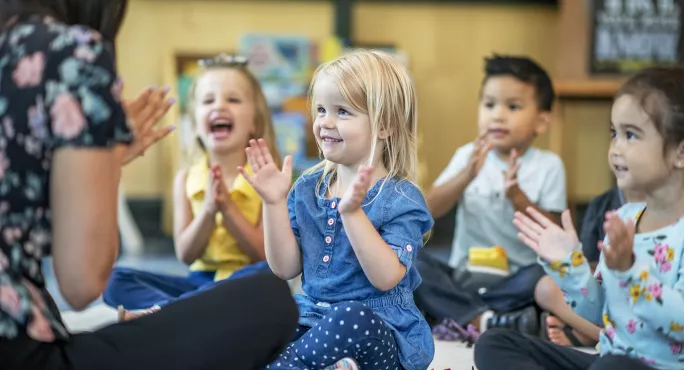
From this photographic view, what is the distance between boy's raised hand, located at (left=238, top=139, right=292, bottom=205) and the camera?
146cm

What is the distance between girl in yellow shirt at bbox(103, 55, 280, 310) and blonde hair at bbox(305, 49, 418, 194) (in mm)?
444

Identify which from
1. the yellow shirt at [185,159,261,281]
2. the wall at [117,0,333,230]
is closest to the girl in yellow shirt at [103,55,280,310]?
the yellow shirt at [185,159,261,281]

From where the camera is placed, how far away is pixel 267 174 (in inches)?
57.5

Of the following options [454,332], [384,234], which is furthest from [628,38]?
[384,234]

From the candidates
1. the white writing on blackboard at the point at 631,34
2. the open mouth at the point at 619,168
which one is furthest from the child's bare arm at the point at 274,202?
the white writing on blackboard at the point at 631,34

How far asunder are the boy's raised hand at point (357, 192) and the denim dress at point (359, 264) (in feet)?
0.33

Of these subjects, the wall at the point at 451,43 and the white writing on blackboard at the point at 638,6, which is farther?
the wall at the point at 451,43

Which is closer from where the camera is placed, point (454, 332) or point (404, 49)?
point (454, 332)

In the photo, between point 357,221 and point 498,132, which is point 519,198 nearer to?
point 498,132

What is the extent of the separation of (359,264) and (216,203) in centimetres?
54

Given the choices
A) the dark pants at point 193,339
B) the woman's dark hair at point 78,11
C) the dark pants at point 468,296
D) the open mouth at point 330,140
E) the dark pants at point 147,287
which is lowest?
the dark pants at point 468,296

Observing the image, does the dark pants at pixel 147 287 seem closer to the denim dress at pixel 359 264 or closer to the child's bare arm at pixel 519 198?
the denim dress at pixel 359 264

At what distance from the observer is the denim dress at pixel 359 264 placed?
4.77 ft

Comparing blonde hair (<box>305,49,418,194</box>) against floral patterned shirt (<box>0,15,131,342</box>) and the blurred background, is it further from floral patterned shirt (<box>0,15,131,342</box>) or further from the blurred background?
the blurred background
